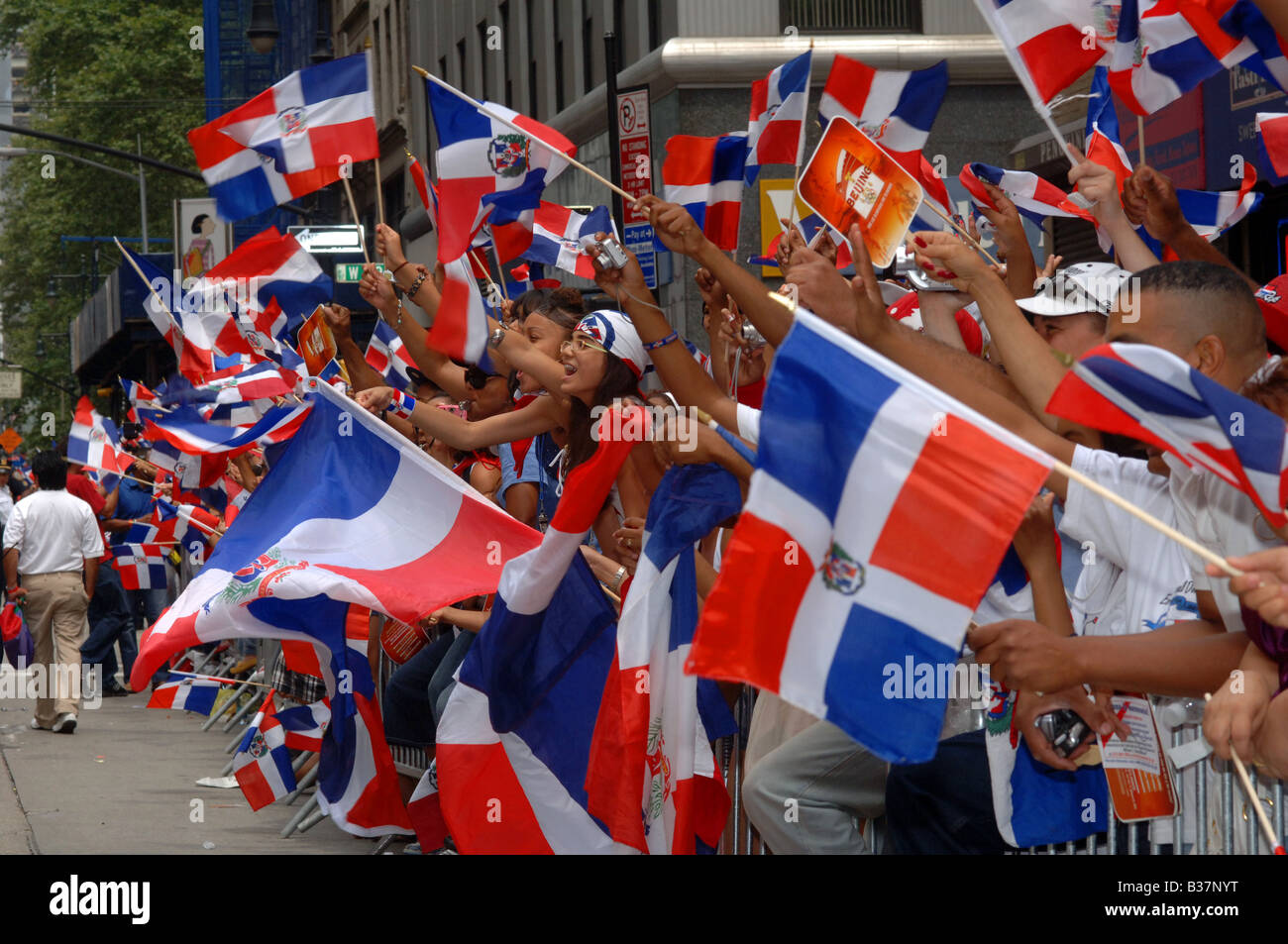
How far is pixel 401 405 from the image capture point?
348 inches

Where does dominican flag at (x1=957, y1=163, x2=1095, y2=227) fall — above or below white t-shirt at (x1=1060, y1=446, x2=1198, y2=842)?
above

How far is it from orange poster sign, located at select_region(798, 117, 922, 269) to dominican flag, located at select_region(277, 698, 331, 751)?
14.8ft

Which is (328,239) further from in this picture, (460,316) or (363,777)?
(363,777)

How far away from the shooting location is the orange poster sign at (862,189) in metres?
5.79

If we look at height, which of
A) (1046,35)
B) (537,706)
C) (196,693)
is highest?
(1046,35)

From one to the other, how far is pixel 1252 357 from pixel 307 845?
247 inches

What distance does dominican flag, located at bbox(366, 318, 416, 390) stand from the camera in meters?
10.4

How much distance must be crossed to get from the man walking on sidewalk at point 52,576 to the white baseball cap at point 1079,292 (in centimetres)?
1076

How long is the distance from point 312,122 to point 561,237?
5.96 feet

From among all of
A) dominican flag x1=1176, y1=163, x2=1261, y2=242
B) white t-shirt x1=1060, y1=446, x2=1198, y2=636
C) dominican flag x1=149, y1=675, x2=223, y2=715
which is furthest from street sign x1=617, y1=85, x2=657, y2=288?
white t-shirt x1=1060, y1=446, x2=1198, y2=636

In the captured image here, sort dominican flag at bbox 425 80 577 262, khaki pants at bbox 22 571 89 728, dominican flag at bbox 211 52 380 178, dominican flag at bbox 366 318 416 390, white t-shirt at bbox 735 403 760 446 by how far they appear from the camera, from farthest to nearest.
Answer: khaki pants at bbox 22 571 89 728
dominican flag at bbox 366 318 416 390
dominican flag at bbox 211 52 380 178
dominican flag at bbox 425 80 577 262
white t-shirt at bbox 735 403 760 446

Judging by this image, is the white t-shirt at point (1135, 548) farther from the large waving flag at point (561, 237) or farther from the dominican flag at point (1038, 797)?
the large waving flag at point (561, 237)

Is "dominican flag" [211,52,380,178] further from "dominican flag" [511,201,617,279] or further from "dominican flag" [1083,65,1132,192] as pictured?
"dominican flag" [1083,65,1132,192]

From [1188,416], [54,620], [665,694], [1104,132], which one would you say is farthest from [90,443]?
[1188,416]
